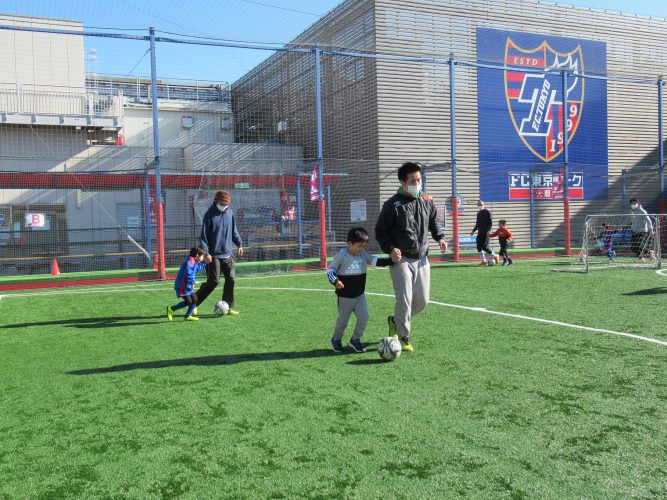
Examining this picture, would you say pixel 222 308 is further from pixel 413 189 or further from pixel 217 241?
pixel 413 189

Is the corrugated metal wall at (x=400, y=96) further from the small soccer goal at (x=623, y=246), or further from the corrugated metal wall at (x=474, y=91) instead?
the small soccer goal at (x=623, y=246)

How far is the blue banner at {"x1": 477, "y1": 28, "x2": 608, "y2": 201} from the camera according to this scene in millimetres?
23359

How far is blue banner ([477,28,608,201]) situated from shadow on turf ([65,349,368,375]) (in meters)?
18.0

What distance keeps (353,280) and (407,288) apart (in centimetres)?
57

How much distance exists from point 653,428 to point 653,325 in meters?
3.80

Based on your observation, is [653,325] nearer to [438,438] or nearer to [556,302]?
[556,302]

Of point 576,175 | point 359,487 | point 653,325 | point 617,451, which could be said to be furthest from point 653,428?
point 576,175

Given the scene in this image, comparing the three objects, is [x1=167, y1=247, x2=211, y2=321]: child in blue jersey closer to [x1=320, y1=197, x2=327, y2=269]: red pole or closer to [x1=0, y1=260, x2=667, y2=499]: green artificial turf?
[x1=0, y1=260, x2=667, y2=499]: green artificial turf

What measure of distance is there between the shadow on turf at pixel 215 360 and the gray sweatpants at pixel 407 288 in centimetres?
65

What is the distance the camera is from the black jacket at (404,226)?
5.89 meters

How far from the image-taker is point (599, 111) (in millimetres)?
25391

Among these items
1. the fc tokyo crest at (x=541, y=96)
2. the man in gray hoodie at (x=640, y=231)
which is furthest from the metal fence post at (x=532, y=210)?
the man in gray hoodie at (x=640, y=231)

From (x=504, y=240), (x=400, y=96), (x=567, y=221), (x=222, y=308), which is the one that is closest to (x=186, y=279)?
(x=222, y=308)

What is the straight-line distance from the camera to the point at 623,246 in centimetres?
1970
